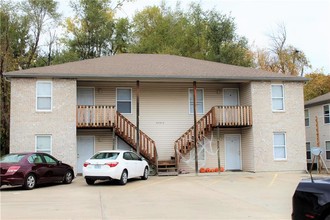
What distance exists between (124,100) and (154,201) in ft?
41.7

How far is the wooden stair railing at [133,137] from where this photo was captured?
72.1 ft

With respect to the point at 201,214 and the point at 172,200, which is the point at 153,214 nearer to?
the point at 201,214

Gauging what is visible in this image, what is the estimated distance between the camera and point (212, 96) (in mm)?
25016

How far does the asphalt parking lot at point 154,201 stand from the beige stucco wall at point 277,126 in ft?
20.9

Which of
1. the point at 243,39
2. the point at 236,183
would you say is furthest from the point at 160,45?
the point at 236,183

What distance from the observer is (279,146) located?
23.6 meters

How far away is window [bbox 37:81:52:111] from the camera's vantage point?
845 inches

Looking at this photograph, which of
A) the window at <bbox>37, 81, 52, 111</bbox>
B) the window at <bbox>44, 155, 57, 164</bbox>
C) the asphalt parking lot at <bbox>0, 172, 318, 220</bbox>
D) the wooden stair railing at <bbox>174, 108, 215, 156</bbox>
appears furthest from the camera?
the wooden stair railing at <bbox>174, 108, 215, 156</bbox>

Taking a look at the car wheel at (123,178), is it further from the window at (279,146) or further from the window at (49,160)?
the window at (279,146)

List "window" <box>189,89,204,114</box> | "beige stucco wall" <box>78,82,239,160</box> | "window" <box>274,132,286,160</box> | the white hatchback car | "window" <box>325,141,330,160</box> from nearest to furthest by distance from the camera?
the white hatchback car
"window" <box>274,132,286,160</box>
"beige stucco wall" <box>78,82,239,160</box>
"window" <box>189,89,204,114</box>
"window" <box>325,141,330,160</box>

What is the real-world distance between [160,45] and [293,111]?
2126 cm

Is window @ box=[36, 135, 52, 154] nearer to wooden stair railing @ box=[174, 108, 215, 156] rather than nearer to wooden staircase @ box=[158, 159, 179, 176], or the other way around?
wooden staircase @ box=[158, 159, 179, 176]

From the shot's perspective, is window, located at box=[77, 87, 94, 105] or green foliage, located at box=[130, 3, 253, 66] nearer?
window, located at box=[77, 87, 94, 105]

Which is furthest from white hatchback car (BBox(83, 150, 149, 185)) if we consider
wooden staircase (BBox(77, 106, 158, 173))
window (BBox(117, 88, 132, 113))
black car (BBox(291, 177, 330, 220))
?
black car (BBox(291, 177, 330, 220))
